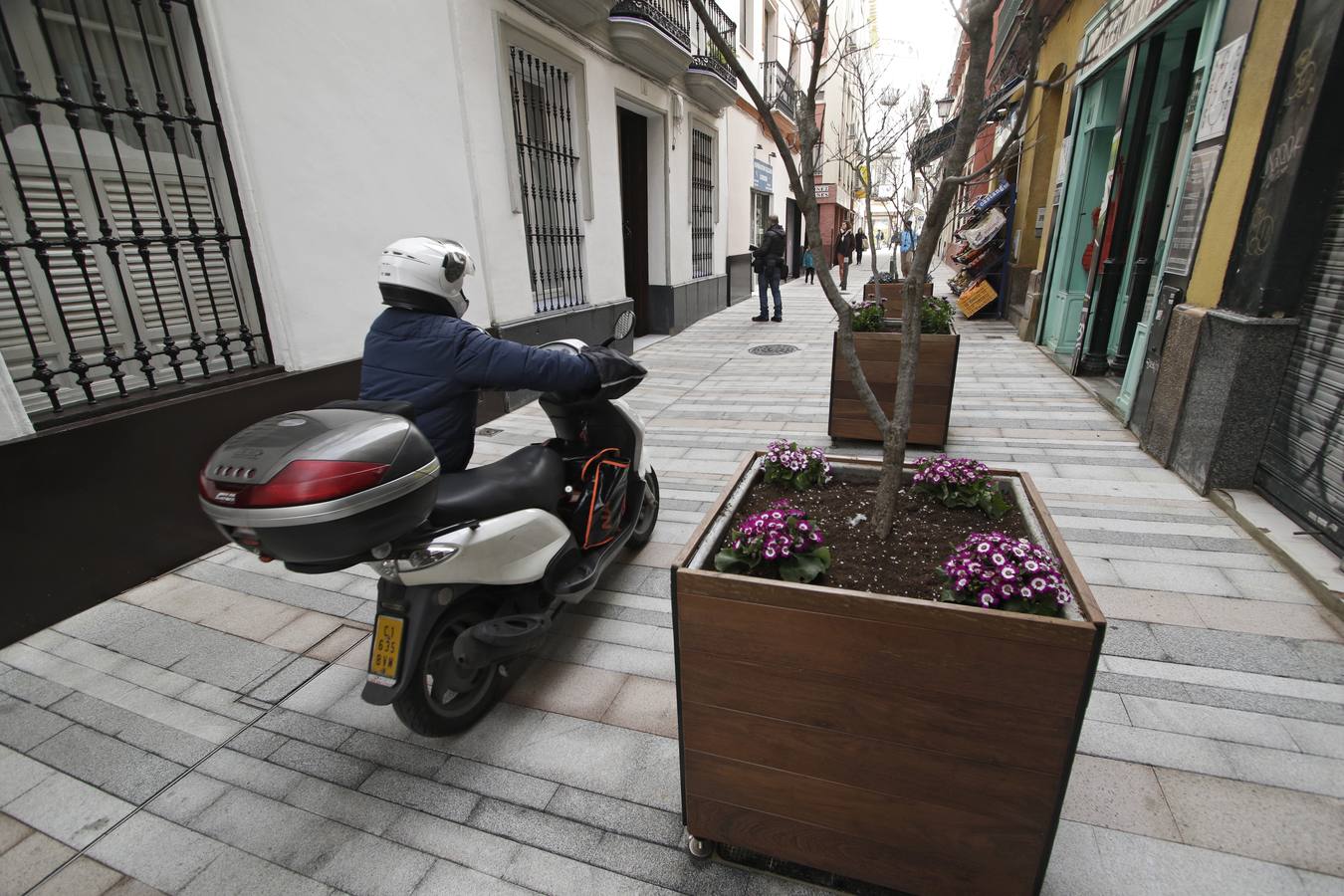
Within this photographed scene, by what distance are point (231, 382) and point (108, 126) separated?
4.42 feet

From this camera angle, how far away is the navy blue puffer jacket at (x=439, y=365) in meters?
2.21

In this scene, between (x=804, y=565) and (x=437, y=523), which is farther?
(x=437, y=523)

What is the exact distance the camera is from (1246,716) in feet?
7.04

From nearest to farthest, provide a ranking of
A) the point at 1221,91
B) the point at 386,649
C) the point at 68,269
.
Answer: the point at 386,649 < the point at 68,269 < the point at 1221,91

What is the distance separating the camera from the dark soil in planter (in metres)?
1.75

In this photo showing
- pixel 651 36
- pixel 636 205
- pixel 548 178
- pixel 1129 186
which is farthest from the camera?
pixel 636 205

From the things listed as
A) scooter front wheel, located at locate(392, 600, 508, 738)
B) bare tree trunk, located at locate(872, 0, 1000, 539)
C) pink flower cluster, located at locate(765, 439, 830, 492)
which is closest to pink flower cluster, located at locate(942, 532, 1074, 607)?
bare tree trunk, located at locate(872, 0, 1000, 539)

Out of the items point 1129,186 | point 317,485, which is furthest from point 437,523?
point 1129,186

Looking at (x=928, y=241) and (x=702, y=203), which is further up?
(x=702, y=203)

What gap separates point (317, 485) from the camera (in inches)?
59.7

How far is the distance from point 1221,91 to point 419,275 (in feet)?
15.4

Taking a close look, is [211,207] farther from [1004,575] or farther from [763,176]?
[763,176]

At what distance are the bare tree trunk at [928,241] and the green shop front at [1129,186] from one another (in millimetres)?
3317

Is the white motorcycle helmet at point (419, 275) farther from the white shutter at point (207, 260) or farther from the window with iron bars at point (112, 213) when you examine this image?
the white shutter at point (207, 260)
